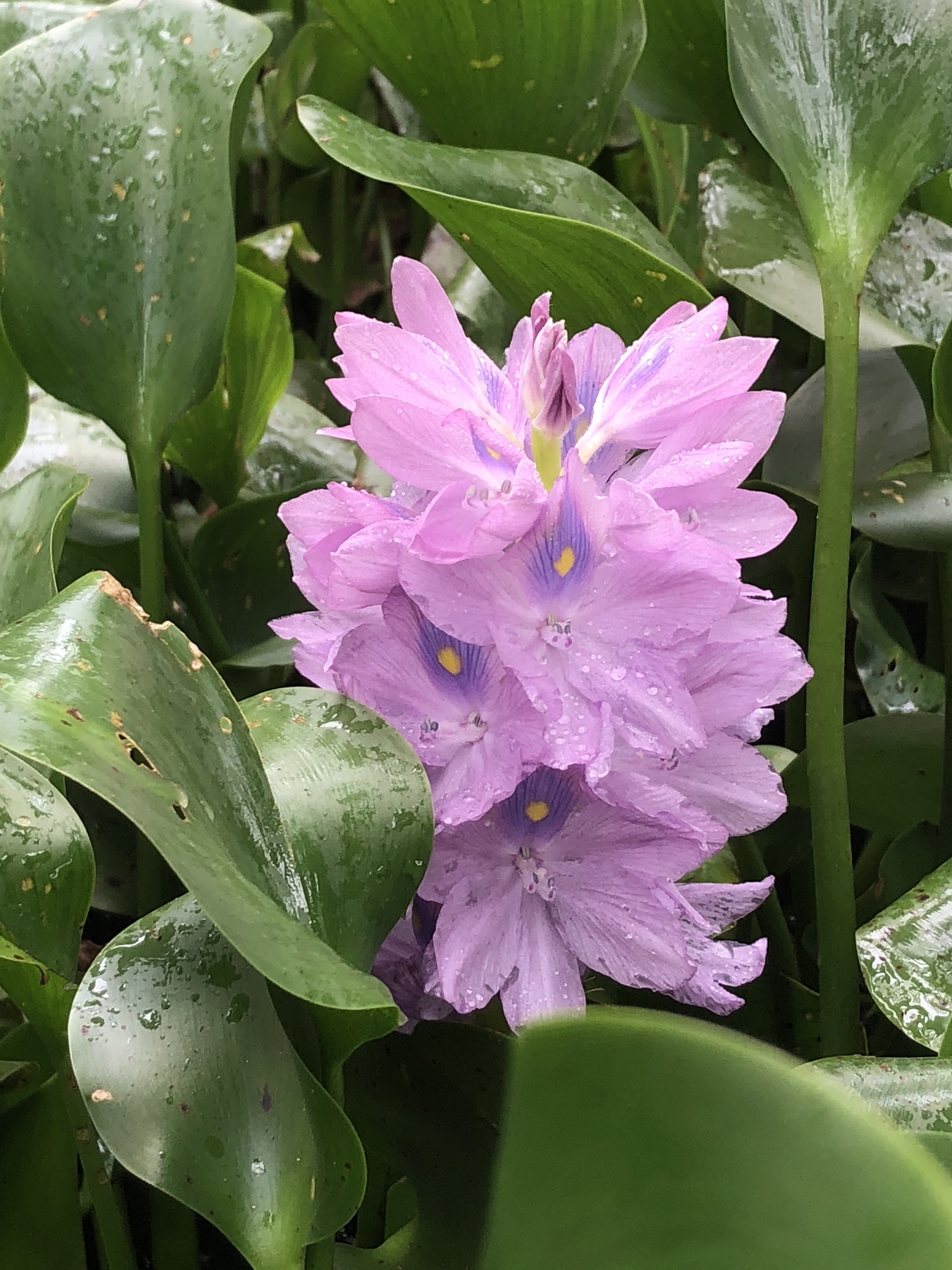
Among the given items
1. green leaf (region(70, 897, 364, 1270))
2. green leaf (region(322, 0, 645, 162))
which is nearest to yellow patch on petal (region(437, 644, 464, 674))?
green leaf (region(70, 897, 364, 1270))

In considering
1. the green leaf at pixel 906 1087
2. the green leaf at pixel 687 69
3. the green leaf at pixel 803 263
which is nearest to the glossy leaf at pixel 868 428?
the green leaf at pixel 803 263

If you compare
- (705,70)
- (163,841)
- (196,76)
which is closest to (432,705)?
(163,841)

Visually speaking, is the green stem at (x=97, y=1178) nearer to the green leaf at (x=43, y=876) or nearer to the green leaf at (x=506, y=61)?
the green leaf at (x=43, y=876)

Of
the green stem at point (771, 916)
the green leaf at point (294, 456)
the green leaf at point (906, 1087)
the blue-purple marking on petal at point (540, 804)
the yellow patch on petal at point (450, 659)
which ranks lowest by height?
the green stem at point (771, 916)

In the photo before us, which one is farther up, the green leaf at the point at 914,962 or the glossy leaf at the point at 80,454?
the green leaf at the point at 914,962

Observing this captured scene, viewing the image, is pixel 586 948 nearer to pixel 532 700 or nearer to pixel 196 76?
pixel 532 700

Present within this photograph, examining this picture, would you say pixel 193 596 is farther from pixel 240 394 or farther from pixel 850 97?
pixel 850 97

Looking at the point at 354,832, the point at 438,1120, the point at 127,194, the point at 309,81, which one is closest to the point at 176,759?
the point at 354,832
